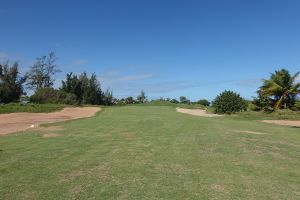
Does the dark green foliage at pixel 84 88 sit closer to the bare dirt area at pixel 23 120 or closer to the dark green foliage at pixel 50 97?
the dark green foliage at pixel 50 97

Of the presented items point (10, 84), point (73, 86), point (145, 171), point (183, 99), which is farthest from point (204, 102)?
point (145, 171)

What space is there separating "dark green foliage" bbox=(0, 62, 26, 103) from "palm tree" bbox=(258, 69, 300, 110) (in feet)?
95.1

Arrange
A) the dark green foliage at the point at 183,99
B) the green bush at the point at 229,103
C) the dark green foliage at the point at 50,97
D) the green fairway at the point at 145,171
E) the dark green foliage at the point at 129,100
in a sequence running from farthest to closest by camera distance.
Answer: the dark green foliage at the point at 129,100 → the dark green foliage at the point at 183,99 → the dark green foliage at the point at 50,97 → the green bush at the point at 229,103 → the green fairway at the point at 145,171

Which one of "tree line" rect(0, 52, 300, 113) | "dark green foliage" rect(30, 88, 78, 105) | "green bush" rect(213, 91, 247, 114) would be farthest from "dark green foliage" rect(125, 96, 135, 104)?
"green bush" rect(213, 91, 247, 114)

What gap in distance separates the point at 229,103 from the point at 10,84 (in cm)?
2712

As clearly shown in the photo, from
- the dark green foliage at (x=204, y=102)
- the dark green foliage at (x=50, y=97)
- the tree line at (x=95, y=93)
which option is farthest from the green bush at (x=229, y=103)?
the dark green foliage at (x=204, y=102)

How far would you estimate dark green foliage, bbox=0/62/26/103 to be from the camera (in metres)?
37.6

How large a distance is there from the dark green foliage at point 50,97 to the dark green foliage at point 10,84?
2488 mm

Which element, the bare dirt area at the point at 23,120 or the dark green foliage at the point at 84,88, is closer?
the bare dirt area at the point at 23,120

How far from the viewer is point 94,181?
4.93 metres

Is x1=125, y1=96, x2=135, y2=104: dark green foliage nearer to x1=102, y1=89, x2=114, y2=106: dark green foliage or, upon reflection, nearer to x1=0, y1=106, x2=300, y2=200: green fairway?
x1=102, y1=89, x2=114, y2=106: dark green foliage

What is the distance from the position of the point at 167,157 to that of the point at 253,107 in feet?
88.4

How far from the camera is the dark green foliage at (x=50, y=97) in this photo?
3903 centimetres

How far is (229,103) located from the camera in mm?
30047
